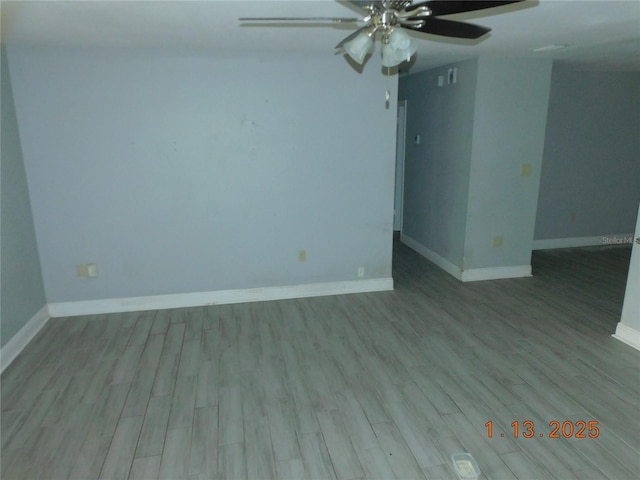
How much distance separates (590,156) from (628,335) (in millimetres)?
3365

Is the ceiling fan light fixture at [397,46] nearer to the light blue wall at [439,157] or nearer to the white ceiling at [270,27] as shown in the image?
the white ceiling at [270,27]

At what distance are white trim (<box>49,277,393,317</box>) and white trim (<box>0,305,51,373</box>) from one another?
140 millimetres

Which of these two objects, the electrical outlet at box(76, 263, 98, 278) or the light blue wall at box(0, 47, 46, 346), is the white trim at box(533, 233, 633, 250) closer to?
the electrical outlet at box(76, 263, 98, 278)

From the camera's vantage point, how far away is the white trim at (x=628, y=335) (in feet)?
10.8

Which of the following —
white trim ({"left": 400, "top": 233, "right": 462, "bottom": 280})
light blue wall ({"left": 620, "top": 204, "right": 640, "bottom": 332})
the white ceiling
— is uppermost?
the white ceiling

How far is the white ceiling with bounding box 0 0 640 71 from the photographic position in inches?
90.5

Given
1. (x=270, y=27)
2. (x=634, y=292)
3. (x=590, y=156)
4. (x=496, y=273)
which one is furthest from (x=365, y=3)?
(x=590, y=156)

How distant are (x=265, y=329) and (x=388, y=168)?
6.46 feet

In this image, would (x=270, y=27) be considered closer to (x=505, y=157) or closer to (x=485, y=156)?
(x=485, y=156)

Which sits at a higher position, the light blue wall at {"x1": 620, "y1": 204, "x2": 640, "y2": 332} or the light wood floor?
the light blue wall at {"x1": 620, "y1": 204, "x2": 640, "y2": 332}

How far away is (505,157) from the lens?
14.9ft

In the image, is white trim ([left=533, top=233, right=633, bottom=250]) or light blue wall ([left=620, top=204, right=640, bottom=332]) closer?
light blue wall ([left=620, top=204, right=640, bottom=332])

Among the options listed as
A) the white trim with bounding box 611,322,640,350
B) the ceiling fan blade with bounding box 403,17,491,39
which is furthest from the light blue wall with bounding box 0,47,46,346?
the white trim with bounding box 611,322,640,350

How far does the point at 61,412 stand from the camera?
2600mm
